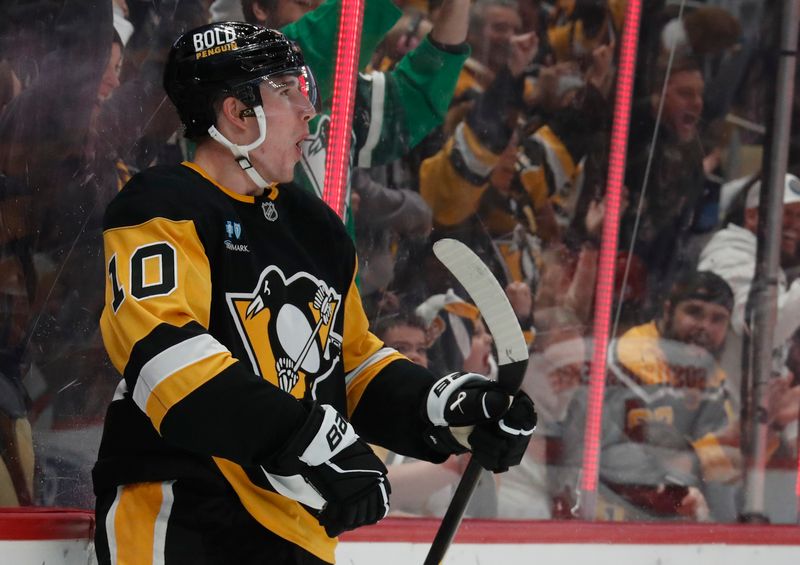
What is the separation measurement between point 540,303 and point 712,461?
641 millimetres

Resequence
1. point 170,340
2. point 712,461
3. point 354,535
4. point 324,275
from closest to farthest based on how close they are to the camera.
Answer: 1. point 170,340
2. point 324,275
3. point 354,535
4. point 712,461

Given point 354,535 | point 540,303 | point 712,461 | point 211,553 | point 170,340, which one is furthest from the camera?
point 712,461

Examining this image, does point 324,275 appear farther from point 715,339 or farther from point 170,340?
point 715,339

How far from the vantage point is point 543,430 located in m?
2.89

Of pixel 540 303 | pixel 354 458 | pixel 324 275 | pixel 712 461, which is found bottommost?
pixel 712 461

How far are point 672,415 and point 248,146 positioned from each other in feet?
5.62

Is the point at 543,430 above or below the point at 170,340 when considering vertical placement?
below

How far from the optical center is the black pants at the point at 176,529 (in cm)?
159

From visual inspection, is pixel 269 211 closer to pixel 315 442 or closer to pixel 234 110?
pixel 234 110

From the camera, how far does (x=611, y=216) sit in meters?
2.96

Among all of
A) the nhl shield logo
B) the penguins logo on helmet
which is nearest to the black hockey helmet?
the penguins logo on helmet

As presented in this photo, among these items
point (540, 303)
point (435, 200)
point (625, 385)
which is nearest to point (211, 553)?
point (435, 200)

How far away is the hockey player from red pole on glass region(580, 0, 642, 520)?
3.83 feet

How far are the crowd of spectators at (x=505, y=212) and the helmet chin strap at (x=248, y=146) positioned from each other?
0.50 m
